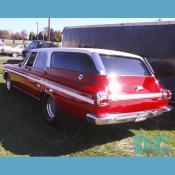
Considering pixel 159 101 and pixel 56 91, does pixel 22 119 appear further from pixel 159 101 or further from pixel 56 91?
pixel 159 101

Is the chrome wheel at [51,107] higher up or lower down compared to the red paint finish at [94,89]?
lower down

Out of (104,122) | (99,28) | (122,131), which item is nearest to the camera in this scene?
(104,122)

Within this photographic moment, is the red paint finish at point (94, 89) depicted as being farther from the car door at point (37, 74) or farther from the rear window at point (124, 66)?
the rear window at point (124, 66)

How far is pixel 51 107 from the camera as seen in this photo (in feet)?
21.7

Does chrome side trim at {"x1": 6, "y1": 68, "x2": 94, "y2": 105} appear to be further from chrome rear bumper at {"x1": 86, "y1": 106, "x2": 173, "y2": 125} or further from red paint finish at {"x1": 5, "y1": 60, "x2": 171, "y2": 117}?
chrome rear bumper at {"x1": 86, "y1": 106, "x2": 173, "y2": 125}

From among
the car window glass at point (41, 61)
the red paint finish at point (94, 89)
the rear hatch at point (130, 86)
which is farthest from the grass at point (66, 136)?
→ the car window glass at point (41, 61)

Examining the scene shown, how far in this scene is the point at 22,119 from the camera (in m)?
6.82

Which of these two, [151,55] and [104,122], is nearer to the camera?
[104,122]

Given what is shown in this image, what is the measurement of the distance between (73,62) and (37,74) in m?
1.41

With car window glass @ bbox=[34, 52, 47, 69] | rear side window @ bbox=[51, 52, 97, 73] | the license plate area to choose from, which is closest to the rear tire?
rear side window @ bbox=[51, 52, 97, 73]

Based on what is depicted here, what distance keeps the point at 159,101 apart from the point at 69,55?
212 centimetres

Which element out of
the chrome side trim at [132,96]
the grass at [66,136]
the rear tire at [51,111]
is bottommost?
the grass at [66,136]

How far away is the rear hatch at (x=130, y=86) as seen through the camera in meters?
5.44

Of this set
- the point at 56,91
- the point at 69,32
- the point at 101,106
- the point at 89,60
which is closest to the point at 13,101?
the point at 56,91
